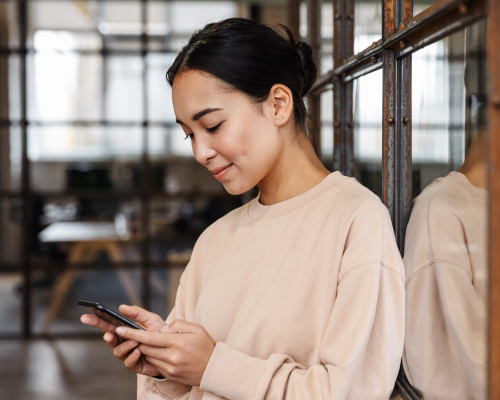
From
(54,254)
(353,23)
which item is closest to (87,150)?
(54,254)

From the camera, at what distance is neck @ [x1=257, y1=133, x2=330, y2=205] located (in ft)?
3.17

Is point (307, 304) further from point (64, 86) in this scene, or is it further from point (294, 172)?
point (64, 86)

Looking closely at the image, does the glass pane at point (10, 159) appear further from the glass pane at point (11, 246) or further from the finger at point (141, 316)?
the finger at point (141, 316)

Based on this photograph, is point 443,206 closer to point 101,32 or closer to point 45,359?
point 45,359

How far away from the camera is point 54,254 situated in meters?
3.69

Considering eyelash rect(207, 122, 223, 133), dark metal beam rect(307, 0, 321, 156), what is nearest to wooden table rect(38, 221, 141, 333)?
dark metal beam rect(307, 0, 321, 156)

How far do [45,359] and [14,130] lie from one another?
1655 millimetres

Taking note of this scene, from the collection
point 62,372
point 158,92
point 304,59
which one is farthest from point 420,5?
point 158,92

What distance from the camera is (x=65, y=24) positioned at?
3695 millimetres

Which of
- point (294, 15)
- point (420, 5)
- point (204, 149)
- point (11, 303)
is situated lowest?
point (11, 303)

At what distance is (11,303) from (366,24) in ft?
11.9

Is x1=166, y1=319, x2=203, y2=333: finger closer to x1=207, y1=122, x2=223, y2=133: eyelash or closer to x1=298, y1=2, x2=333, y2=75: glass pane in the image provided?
x1=207, y1=122, x2=223, y2=133: eyelash

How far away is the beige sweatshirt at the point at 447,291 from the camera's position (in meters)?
0.60

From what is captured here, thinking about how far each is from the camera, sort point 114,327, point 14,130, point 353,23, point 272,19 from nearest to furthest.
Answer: point 114,327, point 353,23, point 14,130, point 272,19
